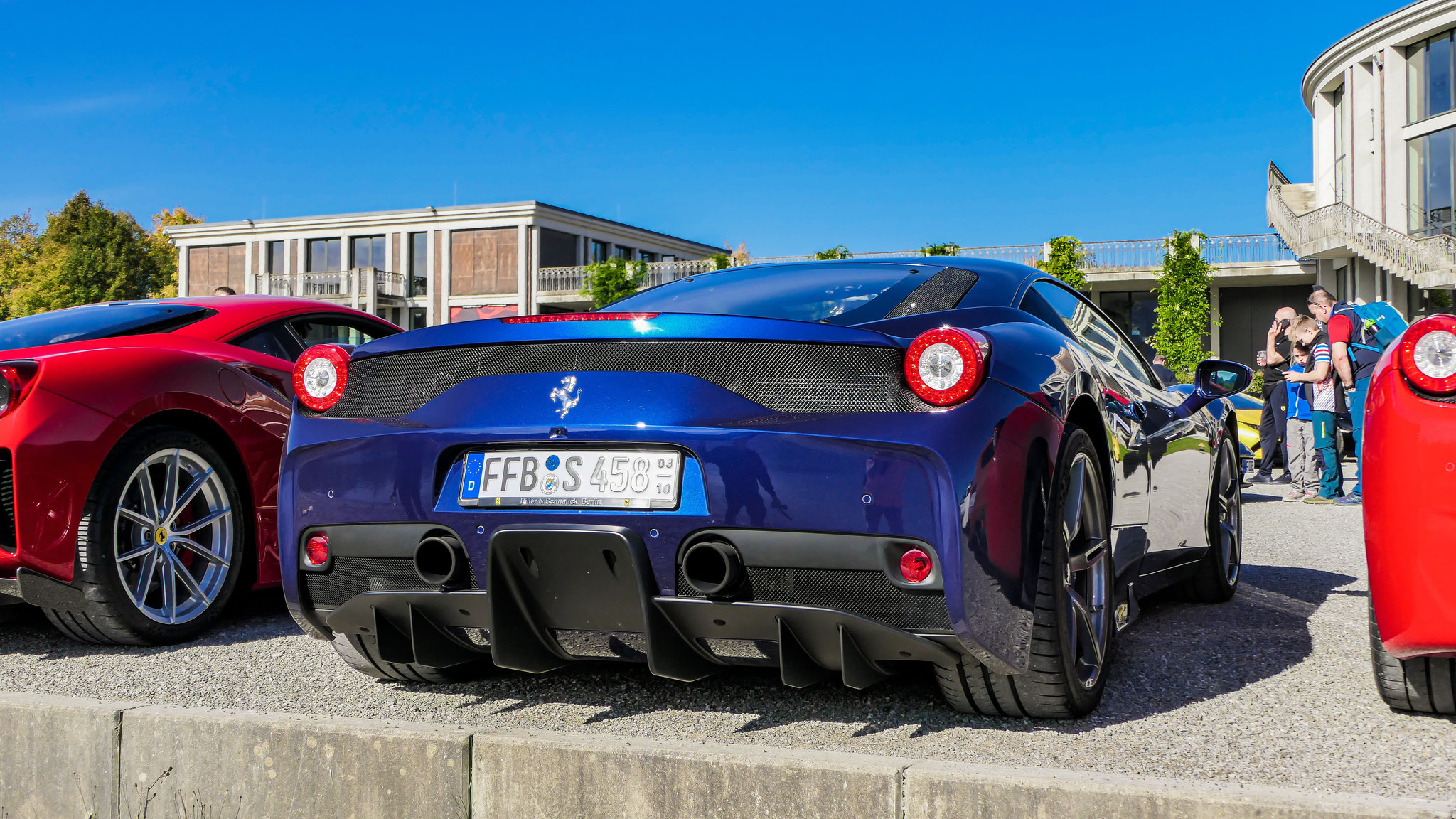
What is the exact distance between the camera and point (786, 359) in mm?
2564

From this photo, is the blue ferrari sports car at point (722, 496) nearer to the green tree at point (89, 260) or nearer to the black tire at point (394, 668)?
the black tire at point (394, 668)

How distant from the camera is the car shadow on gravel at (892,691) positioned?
9.70 ft

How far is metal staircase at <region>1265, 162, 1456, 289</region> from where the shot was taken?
1204 inches

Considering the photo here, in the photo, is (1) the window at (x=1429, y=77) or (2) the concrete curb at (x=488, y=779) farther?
A: (1) the window at (x=1429, y=77)

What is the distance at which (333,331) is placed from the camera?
5434mm

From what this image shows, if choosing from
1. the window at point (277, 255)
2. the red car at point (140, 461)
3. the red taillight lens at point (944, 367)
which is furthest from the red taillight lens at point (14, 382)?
the window at point (277, 255)

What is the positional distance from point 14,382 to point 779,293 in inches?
103

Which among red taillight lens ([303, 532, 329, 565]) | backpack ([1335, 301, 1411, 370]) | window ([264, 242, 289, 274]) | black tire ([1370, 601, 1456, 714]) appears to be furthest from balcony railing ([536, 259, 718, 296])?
black tire ([1370, 601, 1456, 714])

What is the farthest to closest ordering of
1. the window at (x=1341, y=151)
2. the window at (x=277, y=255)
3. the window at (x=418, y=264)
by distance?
the window at (x=277, y=255)
the window at (x=418, y=264)
the window at (x=1341, y=151)

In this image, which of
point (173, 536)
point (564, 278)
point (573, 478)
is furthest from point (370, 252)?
point (573, 478)

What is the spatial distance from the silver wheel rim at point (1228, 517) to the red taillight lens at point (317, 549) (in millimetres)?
3538

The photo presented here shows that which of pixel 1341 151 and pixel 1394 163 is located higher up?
pixel 1341 151

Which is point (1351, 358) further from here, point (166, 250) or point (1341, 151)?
point (166, 250)

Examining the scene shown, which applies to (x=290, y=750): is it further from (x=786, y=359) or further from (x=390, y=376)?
(x=786, y=359)
